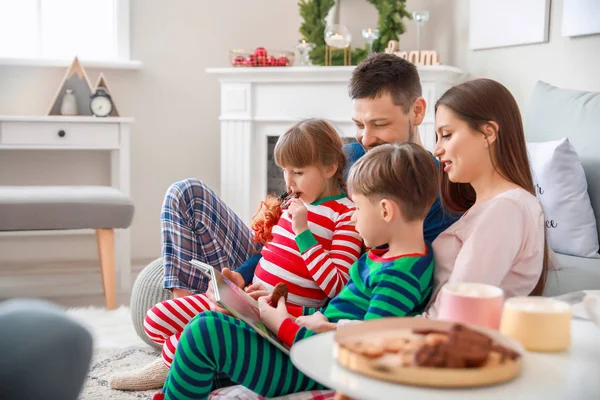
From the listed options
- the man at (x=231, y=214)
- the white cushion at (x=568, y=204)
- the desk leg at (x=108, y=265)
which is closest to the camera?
the man at (x=231, y=214)

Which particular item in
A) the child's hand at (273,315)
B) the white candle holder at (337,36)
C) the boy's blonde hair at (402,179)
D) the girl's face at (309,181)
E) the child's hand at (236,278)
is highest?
the white candle holder at (337,36)

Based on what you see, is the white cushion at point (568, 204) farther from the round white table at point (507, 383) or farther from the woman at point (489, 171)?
the round white table at point (507, 383)

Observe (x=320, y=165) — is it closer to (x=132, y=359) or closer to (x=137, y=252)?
(x=132, y=359)

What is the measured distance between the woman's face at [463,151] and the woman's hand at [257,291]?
1.70ft

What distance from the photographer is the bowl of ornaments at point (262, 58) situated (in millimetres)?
3662

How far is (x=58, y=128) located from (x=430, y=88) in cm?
171

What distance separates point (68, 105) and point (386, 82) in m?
2.28

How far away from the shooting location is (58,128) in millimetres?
3484

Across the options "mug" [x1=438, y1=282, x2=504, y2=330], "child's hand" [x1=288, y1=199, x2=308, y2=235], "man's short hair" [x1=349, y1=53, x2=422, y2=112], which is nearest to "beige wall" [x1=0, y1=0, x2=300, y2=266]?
"man's short hair" [x1=349, y1=53, x2=422, y2=112]

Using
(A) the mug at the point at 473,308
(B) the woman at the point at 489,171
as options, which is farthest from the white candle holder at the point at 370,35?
(A) the mug at the point at 473,308

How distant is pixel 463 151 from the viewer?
1.37 meters

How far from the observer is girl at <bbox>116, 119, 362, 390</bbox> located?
1.66m

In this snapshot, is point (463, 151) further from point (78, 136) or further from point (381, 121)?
point (78, 136)

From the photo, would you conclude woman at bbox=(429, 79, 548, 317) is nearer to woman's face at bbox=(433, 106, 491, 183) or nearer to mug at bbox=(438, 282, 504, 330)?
woman's face at bbox=(433, 106, 491, 183)
